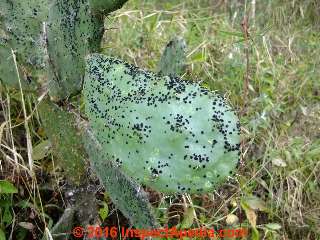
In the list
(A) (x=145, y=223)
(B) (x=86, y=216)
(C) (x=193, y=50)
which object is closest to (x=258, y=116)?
(C) (x=193, y=50)

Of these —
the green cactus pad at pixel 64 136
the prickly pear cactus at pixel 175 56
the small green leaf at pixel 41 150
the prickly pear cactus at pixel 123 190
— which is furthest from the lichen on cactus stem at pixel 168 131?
the small green leaf at pixel 41 150

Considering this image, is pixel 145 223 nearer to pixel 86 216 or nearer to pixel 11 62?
pixel 86 216

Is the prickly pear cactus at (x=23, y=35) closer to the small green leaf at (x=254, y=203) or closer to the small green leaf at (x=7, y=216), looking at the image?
the small green leaf at (x=7, y=216)

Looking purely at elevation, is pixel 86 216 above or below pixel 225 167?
below

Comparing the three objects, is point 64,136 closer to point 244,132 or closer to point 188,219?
point 188,219

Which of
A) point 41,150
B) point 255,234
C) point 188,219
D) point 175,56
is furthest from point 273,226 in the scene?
point 41,150
